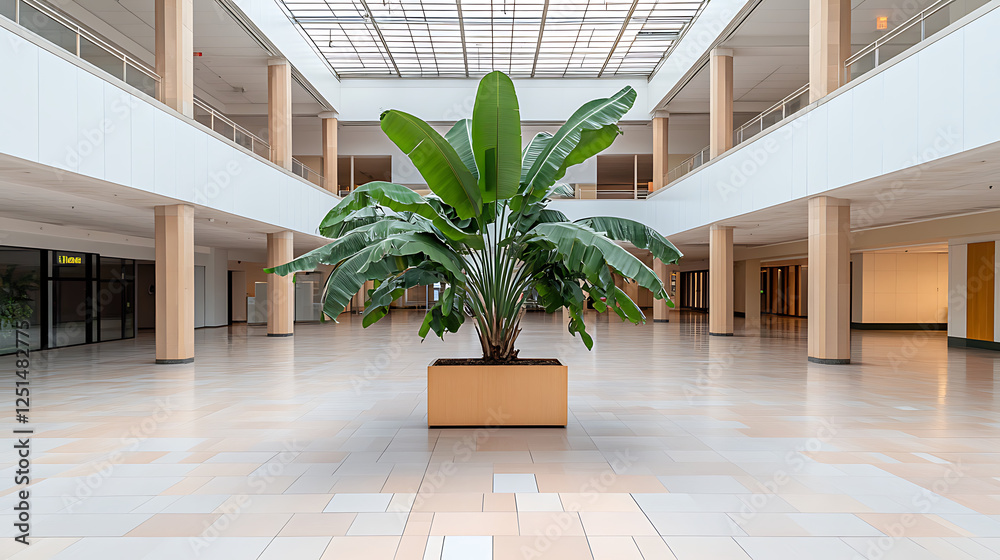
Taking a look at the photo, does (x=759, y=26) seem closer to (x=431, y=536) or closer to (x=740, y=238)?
(x=740, y=238)

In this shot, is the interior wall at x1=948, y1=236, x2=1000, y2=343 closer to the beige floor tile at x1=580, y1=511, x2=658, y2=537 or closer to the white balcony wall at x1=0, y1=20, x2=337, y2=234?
the beige floor tile at x1=580, y1=511, x2=658, y2=537

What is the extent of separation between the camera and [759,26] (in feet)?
66.1

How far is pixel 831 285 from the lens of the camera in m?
14.8

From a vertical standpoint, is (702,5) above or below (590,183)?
above

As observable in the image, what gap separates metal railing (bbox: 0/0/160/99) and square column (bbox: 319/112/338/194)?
1532cm

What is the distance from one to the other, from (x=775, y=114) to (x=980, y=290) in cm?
894

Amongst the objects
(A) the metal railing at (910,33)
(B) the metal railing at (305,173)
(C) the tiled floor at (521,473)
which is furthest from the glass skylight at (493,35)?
(C) the tiled floor at (521,473)

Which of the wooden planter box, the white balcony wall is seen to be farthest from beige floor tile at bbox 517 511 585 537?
the white balcony wall

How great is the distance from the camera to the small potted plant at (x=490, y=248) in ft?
22.2

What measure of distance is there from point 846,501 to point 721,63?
20720 millimetres

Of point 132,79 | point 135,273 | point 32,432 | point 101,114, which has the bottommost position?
point 32,432

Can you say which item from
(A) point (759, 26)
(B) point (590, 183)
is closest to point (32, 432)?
(A) point (759, 26)

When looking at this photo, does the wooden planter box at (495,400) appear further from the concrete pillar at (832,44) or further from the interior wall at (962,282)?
the interior wall at (962,282)

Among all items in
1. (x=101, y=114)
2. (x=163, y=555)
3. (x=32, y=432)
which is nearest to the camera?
(x=163, y=555)
